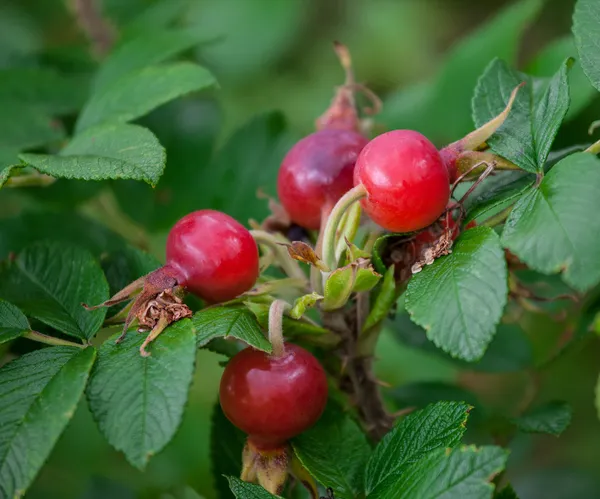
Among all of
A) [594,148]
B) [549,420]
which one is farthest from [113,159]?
[549,420]

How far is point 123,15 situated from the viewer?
2.18m

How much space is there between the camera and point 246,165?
1.70 meters

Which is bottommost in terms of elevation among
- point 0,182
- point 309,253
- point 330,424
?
point 330,424

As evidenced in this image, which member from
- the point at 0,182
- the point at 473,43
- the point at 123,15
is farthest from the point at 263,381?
the point at 123,15

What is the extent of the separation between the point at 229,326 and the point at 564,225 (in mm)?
413

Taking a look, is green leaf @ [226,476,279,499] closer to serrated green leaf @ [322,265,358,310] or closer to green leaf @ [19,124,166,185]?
serrated green leaf @ [322,265,358,310]

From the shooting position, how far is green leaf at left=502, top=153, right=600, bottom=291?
81 centimetres

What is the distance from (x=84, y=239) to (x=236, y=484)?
829 millimetres

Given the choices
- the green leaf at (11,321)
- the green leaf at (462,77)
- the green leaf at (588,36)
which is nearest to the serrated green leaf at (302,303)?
the green leaf at (11,321)

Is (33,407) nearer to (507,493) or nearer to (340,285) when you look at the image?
(340,285)

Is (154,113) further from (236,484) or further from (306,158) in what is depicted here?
(236,484)

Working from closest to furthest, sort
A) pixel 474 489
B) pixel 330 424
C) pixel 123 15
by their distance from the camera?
pixel 474 489
pixel 330 424
pixel 123 15

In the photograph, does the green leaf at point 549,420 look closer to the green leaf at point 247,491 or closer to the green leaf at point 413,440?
the green leaf at point 413,440

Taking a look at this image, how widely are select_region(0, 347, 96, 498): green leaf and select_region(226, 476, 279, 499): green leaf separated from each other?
0.23 m
